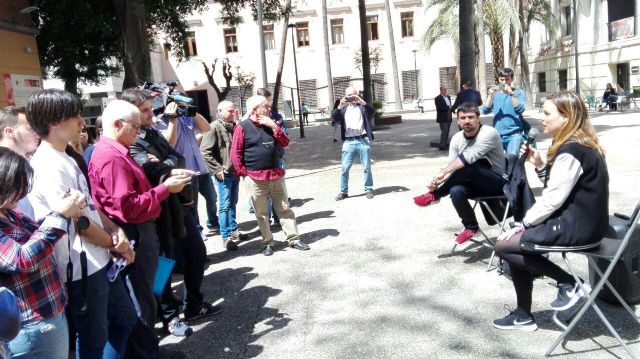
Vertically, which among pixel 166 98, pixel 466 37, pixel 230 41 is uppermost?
pixel 230 41

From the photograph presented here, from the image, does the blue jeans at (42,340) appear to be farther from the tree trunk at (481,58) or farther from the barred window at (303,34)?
the barred window at (303,34)

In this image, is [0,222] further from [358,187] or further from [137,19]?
[137,19]

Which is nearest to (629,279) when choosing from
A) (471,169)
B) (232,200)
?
(471,169)

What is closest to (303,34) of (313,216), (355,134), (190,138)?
(355,134)

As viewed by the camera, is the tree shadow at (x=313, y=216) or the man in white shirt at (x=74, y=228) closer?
the man in white shirt at (x=74, y=228)

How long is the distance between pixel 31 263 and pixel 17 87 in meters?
10.8

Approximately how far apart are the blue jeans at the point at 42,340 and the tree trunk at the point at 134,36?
32.5ft

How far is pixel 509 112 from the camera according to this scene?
7.23 m

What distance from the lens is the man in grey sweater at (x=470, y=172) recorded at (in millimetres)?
5000

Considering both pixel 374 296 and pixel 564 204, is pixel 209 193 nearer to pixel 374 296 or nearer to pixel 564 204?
pixel 374 296

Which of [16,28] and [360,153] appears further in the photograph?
[16,28]

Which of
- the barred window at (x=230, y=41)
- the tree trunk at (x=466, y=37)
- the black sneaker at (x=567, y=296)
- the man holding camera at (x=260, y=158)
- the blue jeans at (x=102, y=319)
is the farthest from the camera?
the barred window at (x=230, y=41)

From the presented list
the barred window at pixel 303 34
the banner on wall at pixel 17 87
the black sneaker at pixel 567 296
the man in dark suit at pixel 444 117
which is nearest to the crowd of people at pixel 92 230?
the black sneaker at pixel 567 296

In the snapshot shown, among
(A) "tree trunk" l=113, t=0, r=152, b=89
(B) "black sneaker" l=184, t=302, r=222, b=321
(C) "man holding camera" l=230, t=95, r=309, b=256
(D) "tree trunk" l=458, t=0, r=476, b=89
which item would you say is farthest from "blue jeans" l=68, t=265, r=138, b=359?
(D) "tree trunk" l=458, t=0, r=476, b=89
